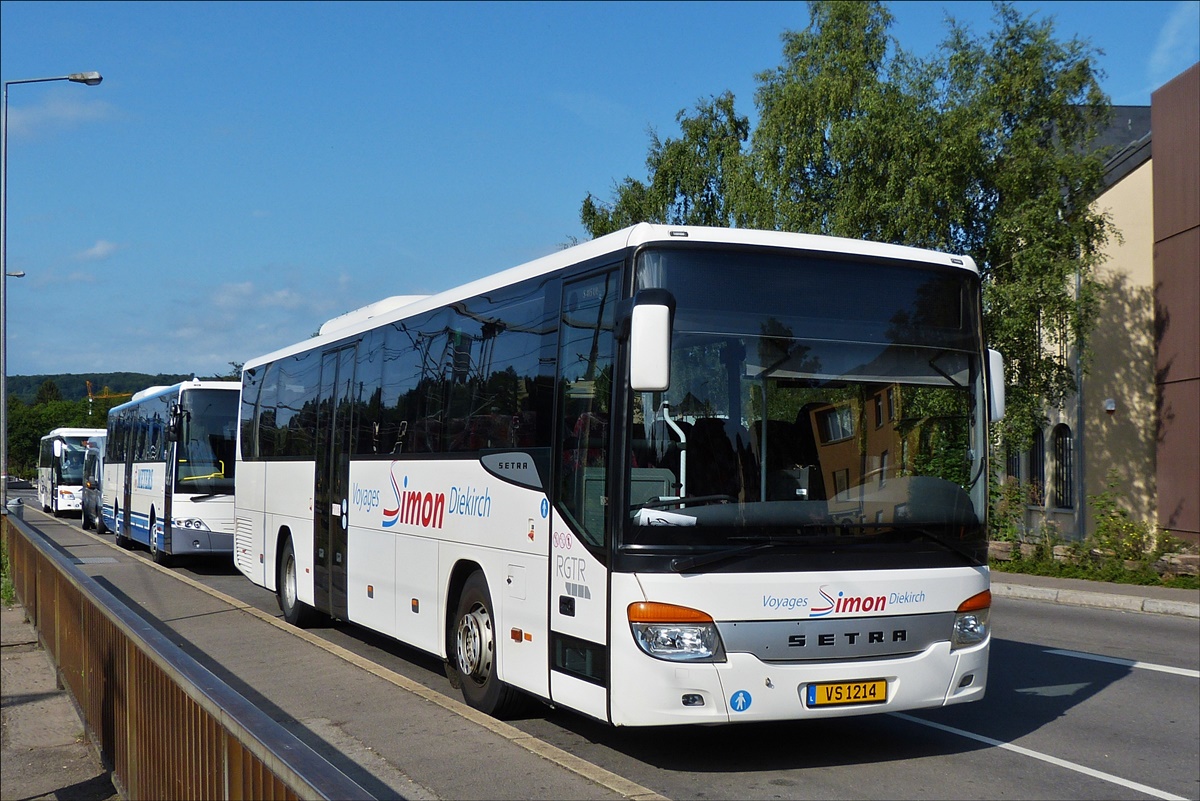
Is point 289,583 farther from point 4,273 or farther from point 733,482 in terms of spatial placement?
point 4,273

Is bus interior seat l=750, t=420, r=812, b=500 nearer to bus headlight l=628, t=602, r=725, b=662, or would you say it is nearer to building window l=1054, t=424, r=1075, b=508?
bus headlight l=628, t=602, r=725, b=662

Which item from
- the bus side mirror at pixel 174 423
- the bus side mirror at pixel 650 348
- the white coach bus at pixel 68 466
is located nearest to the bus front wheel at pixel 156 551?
the bus side mirror at pixel 174 423

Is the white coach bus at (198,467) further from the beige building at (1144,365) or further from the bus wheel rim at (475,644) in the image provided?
the beige building at (1144,365)

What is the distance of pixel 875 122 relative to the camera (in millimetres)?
22875

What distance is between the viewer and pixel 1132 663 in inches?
469

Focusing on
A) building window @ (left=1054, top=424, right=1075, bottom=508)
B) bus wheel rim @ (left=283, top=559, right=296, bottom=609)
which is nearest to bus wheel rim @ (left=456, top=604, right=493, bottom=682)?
bus wheel rim @ (left=283, top=559, right=296, bottom=609)

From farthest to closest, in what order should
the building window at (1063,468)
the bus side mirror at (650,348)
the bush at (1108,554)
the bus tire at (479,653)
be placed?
1. the building window at (1063,468)
2. the bush at (1108,554)
3. the bus tire at (479,653)
4. the bus side mirror at (650,348)

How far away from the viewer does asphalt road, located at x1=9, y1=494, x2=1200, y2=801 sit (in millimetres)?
7059

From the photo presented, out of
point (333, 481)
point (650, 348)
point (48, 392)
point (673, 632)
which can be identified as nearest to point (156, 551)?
point (333, 481)

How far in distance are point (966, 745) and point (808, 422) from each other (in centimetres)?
264

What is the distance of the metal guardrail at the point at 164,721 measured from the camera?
3334mm

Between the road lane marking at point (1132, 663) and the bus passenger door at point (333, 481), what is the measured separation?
23.7ft

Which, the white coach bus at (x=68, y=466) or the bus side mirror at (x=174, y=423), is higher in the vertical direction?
the bus side mirror at (x=174, y=423)

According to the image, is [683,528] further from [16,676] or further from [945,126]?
[945,126]
